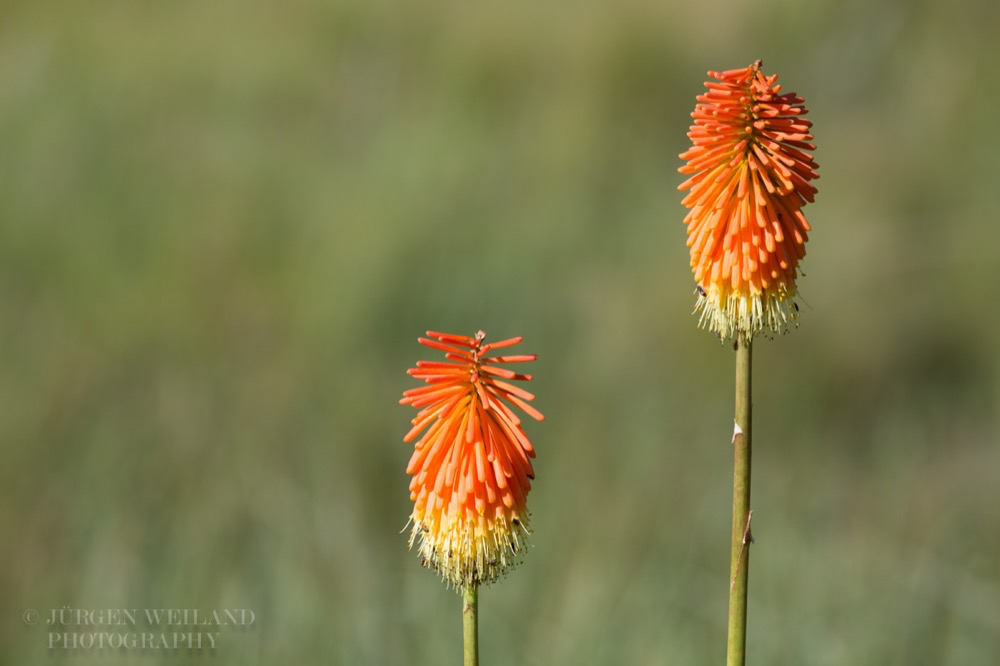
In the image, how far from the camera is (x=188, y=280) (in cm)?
728

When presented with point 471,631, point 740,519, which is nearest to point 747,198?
point 740,519

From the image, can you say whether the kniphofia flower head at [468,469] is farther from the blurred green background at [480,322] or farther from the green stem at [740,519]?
the blurred green background at [480,322]

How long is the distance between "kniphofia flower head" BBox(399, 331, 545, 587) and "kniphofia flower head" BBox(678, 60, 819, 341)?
402mm

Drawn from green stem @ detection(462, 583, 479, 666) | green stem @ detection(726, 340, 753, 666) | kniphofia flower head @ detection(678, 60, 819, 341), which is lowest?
green stem @ detection(462, 583, 479, 666)

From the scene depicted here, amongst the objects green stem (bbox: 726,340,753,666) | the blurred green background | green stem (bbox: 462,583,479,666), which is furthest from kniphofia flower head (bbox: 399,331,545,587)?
the blurred green background

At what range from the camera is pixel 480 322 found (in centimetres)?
743

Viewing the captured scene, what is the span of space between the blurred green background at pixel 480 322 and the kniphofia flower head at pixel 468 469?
2.51 m

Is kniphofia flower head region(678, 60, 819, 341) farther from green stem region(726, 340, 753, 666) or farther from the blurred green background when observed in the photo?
the blurred green background

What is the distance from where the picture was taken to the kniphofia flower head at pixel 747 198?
1.94 m

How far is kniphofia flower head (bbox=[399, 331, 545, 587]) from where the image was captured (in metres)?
1.94

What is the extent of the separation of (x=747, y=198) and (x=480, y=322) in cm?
542

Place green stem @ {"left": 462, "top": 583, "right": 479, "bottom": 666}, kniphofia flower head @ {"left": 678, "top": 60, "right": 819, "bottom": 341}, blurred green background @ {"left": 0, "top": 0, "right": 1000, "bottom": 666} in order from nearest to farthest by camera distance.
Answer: green stem @ {"left": 462, "top": 583, "right": 479, "bottom": 666} → kniphofia flower head @ {"left": 678, "top": 60, "right": 819, "bottom": 341} → blurred green background @ {"left": 0, "top": 0, "right": 1000, "bottom": 666}

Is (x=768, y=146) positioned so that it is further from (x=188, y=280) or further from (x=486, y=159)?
(x=486, y=159)

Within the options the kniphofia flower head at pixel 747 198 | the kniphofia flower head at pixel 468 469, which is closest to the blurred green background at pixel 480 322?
the kniphofia flower head at pixel 468 469
